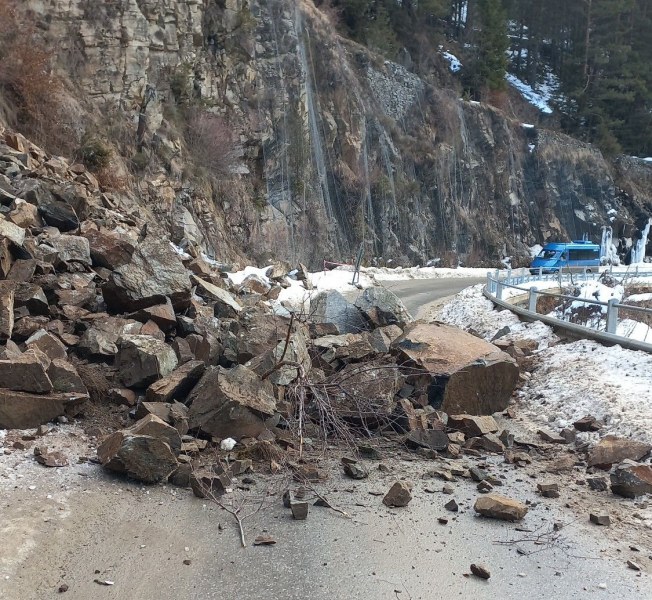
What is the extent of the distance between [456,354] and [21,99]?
16.9 metres

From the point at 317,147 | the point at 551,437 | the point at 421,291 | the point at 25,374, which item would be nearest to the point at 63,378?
the point at 25,374

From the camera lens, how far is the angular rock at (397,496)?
16.9 ft

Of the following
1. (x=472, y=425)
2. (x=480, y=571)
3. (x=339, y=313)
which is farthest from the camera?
(x=339, y=313)

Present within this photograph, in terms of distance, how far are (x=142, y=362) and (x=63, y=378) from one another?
80 centimetres

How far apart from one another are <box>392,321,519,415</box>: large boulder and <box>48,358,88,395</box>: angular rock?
371 centimetres

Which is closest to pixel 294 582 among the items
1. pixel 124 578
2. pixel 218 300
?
pixel 124 578

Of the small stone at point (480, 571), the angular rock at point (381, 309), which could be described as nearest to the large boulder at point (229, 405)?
the small stone at point (480, 571)

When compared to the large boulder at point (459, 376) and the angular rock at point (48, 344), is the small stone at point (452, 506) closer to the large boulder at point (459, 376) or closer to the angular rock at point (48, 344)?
the large boulder at point (459, 376)

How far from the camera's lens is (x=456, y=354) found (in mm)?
8305

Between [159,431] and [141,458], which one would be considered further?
[159,431]

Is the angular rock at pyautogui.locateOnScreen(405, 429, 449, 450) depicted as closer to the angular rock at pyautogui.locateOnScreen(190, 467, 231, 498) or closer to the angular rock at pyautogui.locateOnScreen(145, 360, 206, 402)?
the angular rock at pyautogui.locateOnScreen(190, 467, 231, 498)

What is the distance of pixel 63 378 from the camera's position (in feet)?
20.3

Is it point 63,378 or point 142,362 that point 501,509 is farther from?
point 63,378

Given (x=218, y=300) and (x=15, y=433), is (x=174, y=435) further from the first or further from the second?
(x=218, y=300)
